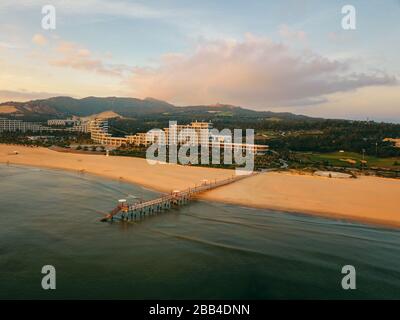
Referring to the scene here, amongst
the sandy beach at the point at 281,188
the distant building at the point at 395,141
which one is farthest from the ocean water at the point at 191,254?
Result: the distant building at the point at 395,141

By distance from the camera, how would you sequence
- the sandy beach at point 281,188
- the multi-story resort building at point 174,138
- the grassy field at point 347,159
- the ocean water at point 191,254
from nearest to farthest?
the ocean water at point 191,254
the sandy beach at point 281,188
the grassy field at point 347,159
the multi-story resort building at point 174,138

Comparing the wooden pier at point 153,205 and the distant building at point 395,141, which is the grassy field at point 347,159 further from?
the wooden pier at point 153,205

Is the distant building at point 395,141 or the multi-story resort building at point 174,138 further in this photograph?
the multi-story resort building at point 174,138

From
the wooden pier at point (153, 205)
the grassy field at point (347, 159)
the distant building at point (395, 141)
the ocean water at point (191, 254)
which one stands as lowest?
the ocean water at point (191, 254)

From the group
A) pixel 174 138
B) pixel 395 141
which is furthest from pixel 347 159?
pixel 174 138

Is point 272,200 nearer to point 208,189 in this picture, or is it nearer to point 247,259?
point 208,189

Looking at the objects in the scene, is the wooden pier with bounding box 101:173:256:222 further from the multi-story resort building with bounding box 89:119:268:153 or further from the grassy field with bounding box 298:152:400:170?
the multi-story resort building with bounding box 89:119:268:153
